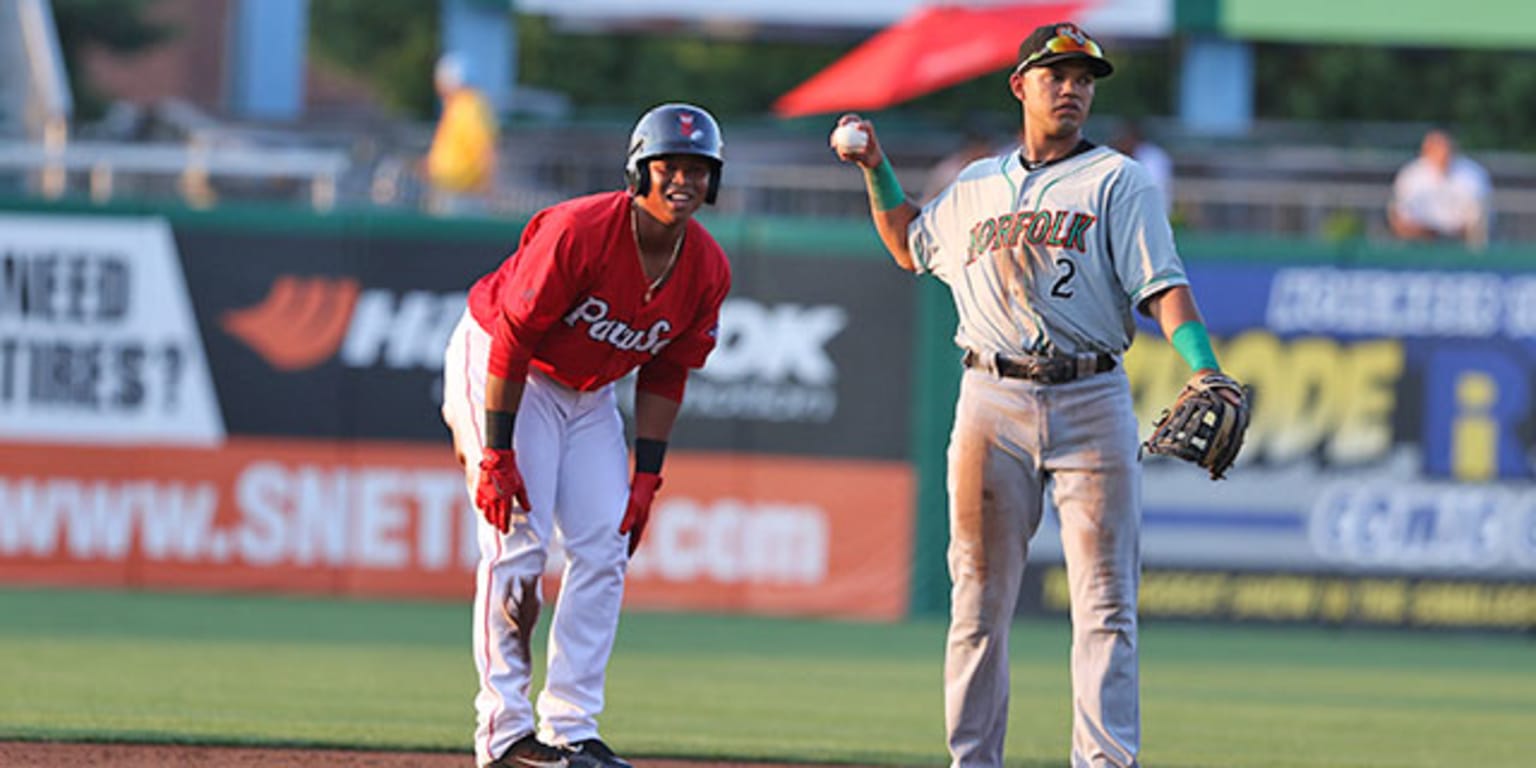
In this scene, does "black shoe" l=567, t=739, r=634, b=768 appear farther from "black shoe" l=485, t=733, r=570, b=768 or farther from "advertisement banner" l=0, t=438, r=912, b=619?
"advertisement banner" l=0, t=438, r=912, b=619

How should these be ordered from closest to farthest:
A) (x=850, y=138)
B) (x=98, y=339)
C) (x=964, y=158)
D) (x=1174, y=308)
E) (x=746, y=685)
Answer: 1. (x=1174, y=308)
2. (x=850, y=138)
3. (x=746, y=685)
4. (x=98, y=339)
5. (x=964, y=158)

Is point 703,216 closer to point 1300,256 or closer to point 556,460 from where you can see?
point 1300,256

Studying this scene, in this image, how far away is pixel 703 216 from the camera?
1512 cm

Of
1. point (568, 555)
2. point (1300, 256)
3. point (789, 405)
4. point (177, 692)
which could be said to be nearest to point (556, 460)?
point (568, 555)

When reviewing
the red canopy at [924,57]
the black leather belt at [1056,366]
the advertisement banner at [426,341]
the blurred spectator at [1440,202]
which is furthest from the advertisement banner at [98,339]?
the black leather belt at [1056,366]

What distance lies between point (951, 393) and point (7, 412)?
577 centimetres

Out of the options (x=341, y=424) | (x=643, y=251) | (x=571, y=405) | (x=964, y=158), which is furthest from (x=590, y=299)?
(x=964, y=158)

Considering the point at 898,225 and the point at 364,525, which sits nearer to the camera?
the point at 898,225

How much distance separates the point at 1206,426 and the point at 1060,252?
67 cm

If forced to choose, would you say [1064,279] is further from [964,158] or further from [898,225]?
[964,158]

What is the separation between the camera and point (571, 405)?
728cm

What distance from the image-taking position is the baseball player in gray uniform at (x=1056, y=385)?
6.71 m

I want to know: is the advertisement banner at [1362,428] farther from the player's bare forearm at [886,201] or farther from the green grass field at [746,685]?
the player's bare forearm at [886,201]

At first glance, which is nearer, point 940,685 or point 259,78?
point 940,685
